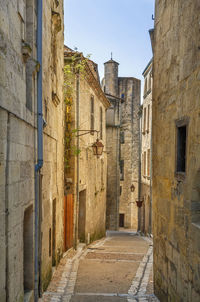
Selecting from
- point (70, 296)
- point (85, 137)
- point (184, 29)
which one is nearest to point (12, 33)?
point (184, 29)

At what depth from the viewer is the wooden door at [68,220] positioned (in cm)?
1031

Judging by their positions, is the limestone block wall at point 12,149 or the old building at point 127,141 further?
the old building at point 127,141

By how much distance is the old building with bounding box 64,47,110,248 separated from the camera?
35.9ft

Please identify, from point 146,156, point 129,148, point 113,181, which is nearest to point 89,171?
point 146,156

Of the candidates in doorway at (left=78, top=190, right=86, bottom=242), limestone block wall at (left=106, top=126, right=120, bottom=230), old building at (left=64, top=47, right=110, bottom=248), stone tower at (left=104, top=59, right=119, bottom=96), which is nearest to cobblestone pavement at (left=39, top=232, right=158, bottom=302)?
old building at (left=64, top=47, right=110, bottom=248)

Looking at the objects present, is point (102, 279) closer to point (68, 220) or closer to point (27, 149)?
point (68, 220)

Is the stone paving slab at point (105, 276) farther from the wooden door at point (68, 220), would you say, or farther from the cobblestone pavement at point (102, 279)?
the wooden door at point (68, 220)

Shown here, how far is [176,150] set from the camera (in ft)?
18.2

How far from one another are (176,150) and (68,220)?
234 inches

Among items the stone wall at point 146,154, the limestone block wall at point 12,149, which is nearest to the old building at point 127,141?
the stone wall at point 146,154

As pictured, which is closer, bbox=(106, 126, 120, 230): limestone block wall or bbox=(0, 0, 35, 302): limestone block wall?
bbox=(0, 0, 35, 302): limestone block wall

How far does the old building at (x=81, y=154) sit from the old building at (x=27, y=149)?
201 cm

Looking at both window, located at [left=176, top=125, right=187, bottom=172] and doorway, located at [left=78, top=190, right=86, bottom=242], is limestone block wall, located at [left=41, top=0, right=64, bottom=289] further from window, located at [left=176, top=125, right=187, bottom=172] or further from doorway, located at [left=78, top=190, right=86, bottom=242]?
doorway, located at [left=78, top=190, right=86, bottom=242]

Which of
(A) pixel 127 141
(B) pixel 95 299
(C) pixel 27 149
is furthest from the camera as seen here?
(A) pixel 127 141
